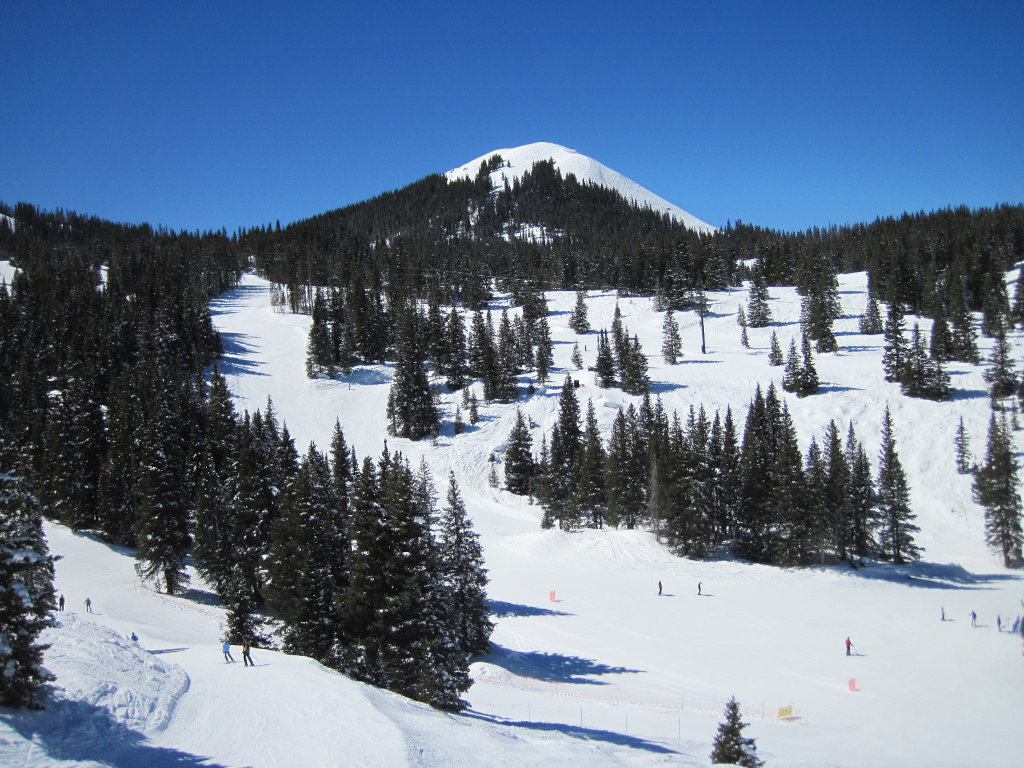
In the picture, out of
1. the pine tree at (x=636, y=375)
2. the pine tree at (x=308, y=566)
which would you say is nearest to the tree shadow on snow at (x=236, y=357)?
the pine tree at (x=636, y=375)

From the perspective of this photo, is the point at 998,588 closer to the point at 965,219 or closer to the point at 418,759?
the point at 418,759

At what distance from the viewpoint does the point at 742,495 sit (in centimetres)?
5925

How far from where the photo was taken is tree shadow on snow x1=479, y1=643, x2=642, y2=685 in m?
30.5

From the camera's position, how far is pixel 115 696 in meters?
16.9

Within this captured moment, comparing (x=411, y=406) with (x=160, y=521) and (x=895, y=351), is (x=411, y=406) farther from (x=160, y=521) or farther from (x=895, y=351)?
(x=895, y=351)

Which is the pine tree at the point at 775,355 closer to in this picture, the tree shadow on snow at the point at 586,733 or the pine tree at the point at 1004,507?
the pine tree at the point at 1004,507

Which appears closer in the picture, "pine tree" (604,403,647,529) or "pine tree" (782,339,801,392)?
"pine tree" (604,403,647,529)

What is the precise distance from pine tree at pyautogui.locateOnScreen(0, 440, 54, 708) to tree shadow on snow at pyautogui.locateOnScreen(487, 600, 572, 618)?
29.4 meters

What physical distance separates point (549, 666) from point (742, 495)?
3495 centimetres

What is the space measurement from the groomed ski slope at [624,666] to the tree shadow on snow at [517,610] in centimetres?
41

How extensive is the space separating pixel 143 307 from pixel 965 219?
A: 623 feet

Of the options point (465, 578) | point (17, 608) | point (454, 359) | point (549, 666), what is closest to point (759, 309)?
point (454, 359)

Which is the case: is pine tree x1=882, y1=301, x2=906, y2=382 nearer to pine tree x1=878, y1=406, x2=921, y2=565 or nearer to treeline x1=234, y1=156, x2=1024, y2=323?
treeline x1=234, y1=156, x2=1024, y2=323

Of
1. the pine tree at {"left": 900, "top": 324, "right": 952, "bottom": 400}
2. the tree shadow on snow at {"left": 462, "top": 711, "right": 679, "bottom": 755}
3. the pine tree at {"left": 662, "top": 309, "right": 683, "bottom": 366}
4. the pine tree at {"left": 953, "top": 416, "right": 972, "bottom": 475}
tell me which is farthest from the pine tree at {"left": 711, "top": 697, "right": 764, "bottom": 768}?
the pine tree at {"left": 662, "top": 309, "right": 683, "bottom": 366}
